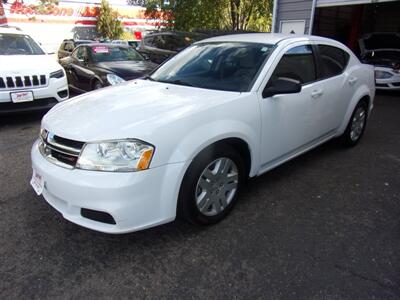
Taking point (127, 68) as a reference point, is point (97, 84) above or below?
below

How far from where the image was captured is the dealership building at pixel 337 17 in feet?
31.0

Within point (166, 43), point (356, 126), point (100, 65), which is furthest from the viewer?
point (166, 43)

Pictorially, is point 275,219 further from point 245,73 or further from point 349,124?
point 349,124

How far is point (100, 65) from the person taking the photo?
7156 millimetres

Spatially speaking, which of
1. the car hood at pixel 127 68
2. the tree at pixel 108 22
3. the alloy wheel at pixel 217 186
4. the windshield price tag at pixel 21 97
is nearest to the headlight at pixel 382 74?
the car hood at pixel 127 68

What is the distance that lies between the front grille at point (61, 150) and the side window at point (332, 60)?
9.30 feet

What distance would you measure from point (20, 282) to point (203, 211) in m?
1.39

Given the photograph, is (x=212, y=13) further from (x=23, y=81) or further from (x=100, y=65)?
(x=23, y=81)

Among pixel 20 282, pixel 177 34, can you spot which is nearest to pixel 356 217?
pixel 20 282

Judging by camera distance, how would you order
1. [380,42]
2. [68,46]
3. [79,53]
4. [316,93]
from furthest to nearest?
[68,46]
[380,42]
[79,53]
[316,93]

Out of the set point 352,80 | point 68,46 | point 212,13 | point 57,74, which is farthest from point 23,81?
point 212,13

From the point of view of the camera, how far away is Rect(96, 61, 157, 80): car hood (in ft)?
21.8

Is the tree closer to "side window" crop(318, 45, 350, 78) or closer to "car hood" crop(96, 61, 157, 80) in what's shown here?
"car hood" crop(96, 61, 157, 80)

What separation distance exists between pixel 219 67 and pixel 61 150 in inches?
66.6
